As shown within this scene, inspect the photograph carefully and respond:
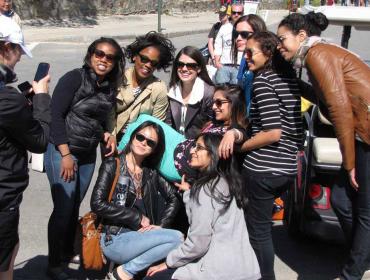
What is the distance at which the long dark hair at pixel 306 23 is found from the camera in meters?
3.50

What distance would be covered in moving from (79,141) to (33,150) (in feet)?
2.47

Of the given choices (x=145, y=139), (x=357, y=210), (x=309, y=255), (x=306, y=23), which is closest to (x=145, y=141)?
(x=145, y=139)

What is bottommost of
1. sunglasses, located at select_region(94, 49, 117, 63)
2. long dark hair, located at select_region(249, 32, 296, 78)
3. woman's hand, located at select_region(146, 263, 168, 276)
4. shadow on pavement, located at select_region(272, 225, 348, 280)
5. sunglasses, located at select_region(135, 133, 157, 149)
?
shadow on pavement, located at select_region(272, 225, 348, 280)

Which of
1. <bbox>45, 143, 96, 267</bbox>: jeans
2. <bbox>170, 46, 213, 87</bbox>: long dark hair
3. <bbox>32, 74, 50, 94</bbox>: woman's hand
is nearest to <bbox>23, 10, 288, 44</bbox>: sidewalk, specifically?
<bbox>170, 46, 213, 87</bbox>: long dark hair

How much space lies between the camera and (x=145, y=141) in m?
3.91

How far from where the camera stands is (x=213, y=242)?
3.38 m

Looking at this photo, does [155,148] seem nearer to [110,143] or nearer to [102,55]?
[110,143]

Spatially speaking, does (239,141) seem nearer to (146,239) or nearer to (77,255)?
(146,239)

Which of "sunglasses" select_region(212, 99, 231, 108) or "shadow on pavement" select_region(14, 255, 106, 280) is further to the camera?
"shadow on pavement" select_region(14, 255, 106, 280)

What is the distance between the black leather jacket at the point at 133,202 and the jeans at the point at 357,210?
1106mm

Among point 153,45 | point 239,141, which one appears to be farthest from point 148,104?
point 239,141

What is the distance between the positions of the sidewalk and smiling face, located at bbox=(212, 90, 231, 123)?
1329 cm

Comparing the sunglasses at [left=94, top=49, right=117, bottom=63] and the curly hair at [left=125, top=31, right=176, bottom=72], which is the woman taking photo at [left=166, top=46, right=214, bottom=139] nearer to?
the curly hair at [left=125, top=31, right=176, bottom=72]

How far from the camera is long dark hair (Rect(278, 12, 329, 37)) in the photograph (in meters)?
3.50
